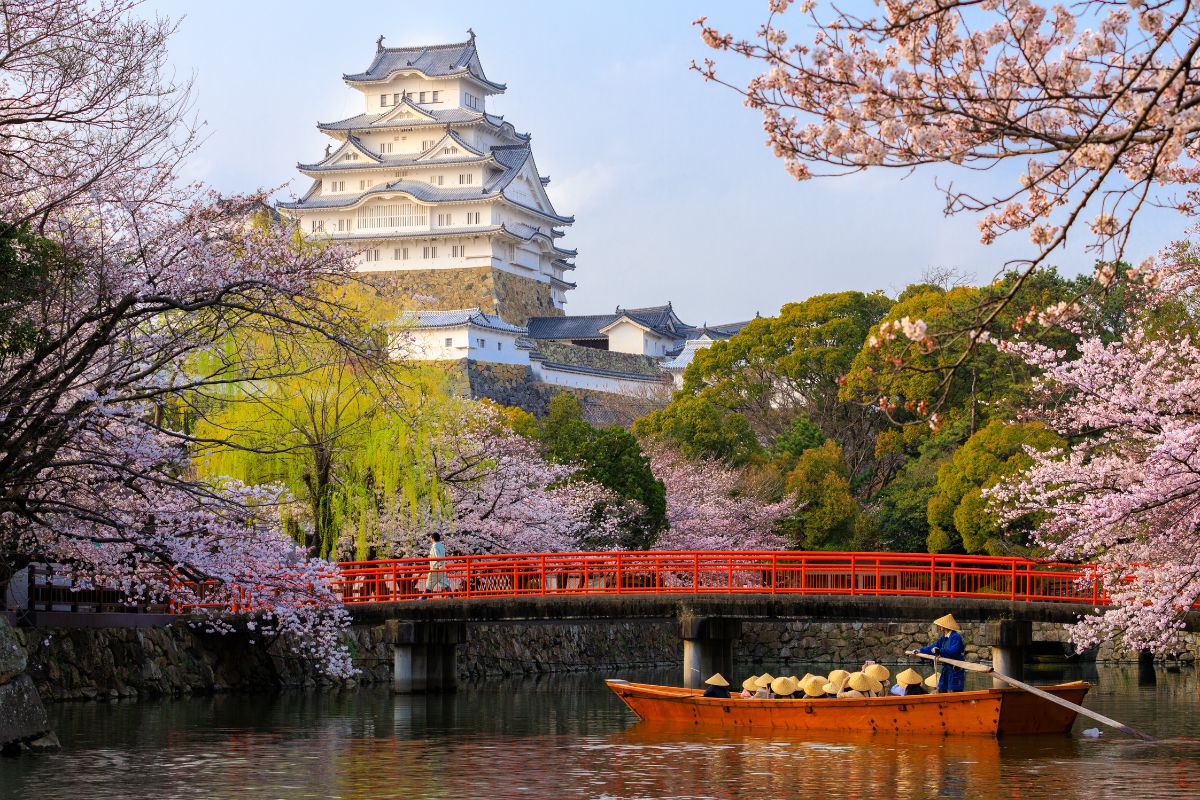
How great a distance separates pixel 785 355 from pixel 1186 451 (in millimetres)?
34806

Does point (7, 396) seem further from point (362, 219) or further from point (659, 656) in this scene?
point (362, 219)

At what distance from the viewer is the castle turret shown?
6325 cm

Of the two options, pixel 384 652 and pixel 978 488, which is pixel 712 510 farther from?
pixel 384 652

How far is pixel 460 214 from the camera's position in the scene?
6378cm

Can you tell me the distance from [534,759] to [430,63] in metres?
53.5

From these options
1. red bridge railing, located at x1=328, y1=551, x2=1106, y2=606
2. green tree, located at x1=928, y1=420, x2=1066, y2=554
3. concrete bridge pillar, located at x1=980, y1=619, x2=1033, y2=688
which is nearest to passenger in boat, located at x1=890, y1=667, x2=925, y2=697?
red bridge railing, located at x1=328, y1=551, x2=1106, y2=606

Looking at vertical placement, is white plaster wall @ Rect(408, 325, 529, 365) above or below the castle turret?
below

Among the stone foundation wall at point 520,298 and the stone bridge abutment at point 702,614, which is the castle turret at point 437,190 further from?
the stone bridge abutment at point 702,614

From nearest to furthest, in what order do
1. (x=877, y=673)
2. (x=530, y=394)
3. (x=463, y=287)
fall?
(x=877, y=673), (x=530, y=394), (x=463, y=287)

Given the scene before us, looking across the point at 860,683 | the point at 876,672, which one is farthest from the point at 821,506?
the point at 860,683

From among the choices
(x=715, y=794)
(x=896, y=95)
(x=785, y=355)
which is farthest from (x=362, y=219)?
(x=896, y=95)

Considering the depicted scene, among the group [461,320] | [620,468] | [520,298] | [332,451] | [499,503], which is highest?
[520,298]

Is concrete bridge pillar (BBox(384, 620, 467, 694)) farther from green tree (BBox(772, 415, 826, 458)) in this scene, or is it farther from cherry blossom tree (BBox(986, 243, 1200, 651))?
green tree (BBox(772, 415, 826, 458))

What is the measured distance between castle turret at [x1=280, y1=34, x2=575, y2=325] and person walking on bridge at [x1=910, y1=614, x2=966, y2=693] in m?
43.9
